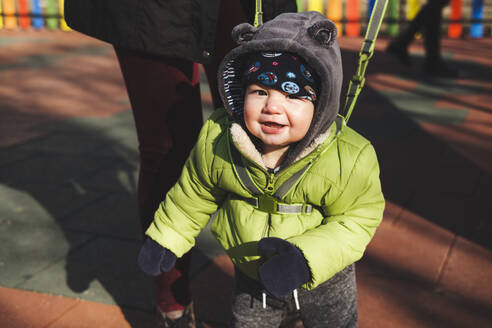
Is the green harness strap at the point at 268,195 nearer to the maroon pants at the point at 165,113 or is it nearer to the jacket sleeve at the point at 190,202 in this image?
the jacket sleeve at the point at 190,202

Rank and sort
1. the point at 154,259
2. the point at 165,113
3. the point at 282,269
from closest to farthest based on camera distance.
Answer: the point at 282,269
the point at 154,259
the point at 165,113

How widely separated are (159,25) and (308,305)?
0.91m

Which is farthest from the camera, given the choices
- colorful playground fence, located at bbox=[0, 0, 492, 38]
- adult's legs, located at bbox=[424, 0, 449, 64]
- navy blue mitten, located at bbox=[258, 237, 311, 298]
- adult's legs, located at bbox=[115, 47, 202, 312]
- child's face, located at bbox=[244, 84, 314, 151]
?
colorful playground fence, located at bbox=[0, 0, 492, 38]

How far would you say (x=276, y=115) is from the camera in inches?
58.0

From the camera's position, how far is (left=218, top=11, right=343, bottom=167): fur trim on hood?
1421 millimetres

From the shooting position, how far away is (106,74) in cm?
744

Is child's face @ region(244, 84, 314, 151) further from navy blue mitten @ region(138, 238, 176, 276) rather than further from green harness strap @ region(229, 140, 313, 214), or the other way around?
navy blue mitten @ region(138, 238, 176, 276)

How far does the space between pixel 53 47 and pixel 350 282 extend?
29.4 feet

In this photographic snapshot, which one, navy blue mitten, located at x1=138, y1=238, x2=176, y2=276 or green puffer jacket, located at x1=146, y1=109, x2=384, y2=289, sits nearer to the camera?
green puffer jacket, located at x1=146, y1=109, x2=384, y2=289

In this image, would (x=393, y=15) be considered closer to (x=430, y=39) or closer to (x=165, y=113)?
(x=430, y=39)

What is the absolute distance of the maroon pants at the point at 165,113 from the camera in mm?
1796

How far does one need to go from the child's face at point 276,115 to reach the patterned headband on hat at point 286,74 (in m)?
0.02

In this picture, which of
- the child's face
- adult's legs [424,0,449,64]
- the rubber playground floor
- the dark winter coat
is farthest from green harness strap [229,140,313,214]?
adult's legs [424,0,449,64]

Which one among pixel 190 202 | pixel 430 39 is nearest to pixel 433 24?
pixel 430 39
